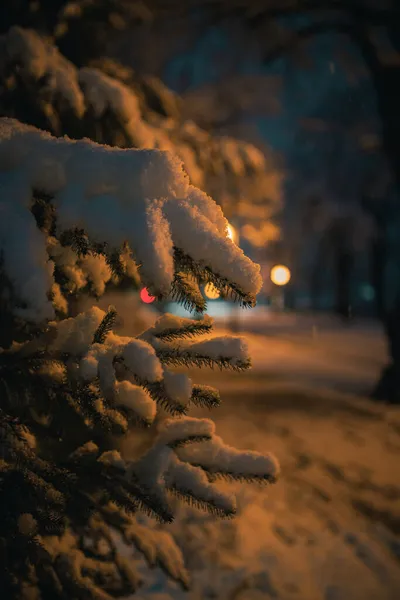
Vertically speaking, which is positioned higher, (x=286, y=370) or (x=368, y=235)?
(x=368, y=235)

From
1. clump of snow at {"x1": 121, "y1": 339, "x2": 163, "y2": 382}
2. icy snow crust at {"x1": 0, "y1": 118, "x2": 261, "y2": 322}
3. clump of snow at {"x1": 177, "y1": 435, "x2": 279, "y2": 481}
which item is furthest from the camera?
clump of snow at {"x1": 177, "y1": 435, "x2": 279, "y2": 481}

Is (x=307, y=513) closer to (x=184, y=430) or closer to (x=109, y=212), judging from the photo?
(x=184, y=430)

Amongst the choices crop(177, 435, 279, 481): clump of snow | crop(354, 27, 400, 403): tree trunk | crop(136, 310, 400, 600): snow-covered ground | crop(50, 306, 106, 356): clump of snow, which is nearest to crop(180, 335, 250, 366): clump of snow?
crop(50, 306, 106, 356): clump of snow

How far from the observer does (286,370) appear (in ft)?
32.3

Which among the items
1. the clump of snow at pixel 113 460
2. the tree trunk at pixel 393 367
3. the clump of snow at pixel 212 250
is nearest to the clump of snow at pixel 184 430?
the clump of snow at pixel 113 460

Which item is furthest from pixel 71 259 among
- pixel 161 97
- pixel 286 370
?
pixel 286 370

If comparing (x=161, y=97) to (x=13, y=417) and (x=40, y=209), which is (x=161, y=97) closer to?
(x=40, y=209)

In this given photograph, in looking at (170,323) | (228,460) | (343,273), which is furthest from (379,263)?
(170,323)

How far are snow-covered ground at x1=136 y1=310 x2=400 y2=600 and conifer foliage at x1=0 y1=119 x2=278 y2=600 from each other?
1106mm

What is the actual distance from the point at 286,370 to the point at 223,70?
18.8ft

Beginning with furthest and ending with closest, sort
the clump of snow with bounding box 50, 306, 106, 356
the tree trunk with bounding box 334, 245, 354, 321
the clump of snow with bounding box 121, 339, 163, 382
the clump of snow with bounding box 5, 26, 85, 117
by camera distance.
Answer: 1. the tree trunk with bounding box 334, 245, 354, 321
2. the clump of snow with bounding box 5, 26, 85, 117
3. the clump of snow with bounding box 50, 306, 106, 356
4. the clump of snow with bounding box 121, 339, 163, 382

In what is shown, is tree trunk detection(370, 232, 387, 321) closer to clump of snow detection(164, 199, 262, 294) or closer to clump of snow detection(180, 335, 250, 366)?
clump of snow detection(180, 335, 250, 366)

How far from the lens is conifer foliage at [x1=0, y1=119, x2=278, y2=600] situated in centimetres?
128

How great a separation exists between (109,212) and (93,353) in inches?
17.2
